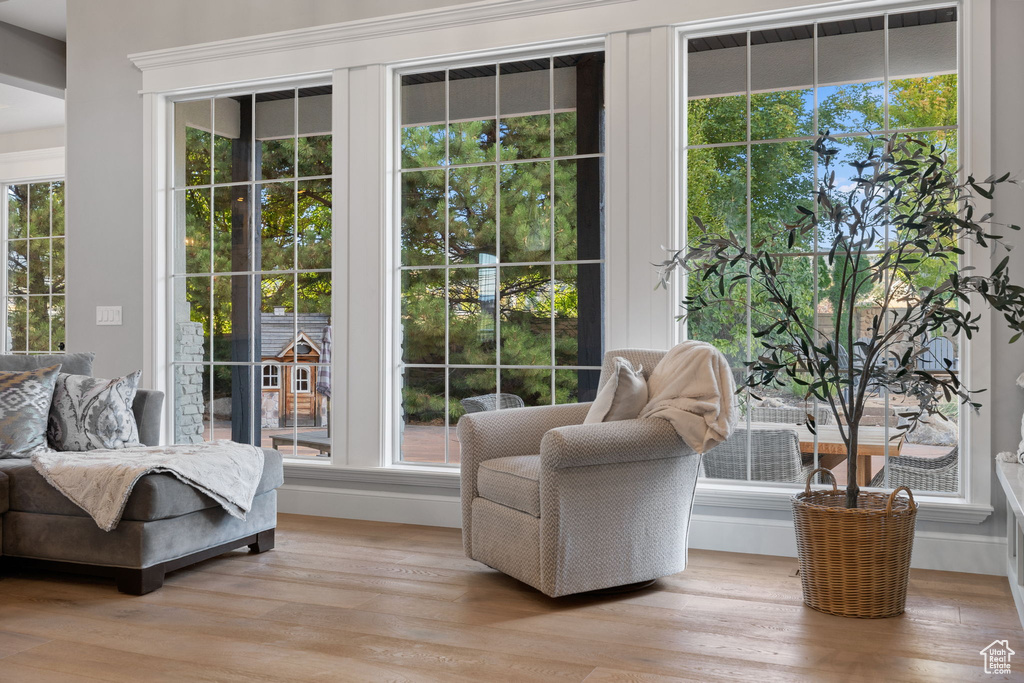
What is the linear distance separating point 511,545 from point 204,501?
1.16 meters

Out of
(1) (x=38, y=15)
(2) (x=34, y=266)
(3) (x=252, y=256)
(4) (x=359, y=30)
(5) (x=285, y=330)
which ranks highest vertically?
(1) (x=38, y=15)

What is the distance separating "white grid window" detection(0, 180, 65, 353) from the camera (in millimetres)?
7578

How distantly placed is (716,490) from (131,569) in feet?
7.52

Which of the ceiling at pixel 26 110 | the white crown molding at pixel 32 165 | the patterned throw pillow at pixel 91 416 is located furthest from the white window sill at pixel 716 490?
the white crown molding at pixel 32 165

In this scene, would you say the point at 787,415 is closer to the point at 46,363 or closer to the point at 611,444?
the point at 611,444

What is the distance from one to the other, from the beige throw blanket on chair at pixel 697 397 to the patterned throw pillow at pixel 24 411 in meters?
2.41

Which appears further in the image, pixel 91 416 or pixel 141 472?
pixel 91 416

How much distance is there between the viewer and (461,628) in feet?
8.41


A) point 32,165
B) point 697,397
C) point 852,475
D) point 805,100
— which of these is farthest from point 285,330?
point 32,165

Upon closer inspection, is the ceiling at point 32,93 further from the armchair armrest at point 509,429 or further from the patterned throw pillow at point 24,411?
the armchair armrest at point 509,429

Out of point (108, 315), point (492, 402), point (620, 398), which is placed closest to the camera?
point (620, 398)

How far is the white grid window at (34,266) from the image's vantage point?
24.9 ft

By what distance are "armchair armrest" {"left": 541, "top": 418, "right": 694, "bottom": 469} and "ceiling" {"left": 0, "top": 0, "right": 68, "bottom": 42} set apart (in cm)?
453

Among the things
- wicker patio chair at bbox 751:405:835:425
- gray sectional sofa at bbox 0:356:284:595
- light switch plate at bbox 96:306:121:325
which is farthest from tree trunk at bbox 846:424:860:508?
light switch plate at bbox 96:306:121:325
